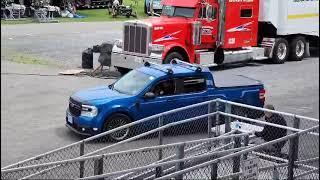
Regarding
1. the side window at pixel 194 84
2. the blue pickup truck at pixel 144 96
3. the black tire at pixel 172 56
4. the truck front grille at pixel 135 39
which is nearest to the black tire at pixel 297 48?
the black tire at pixel 172 56

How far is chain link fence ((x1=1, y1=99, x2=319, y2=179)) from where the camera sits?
6770 millimetres

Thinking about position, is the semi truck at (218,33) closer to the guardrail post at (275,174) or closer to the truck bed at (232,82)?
the truck bed at (232,82)

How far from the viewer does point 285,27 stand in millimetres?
24781

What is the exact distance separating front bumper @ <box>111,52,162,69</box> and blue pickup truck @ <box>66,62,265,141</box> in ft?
22.5

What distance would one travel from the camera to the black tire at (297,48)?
1007 inches

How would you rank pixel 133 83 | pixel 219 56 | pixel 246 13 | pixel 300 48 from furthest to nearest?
pixel 300 48 → pixel 246 13 → pixel 219 56 → pixel 133 83

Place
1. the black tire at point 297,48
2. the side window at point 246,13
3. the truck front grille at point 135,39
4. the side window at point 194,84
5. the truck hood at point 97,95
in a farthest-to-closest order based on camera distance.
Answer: the black tire at point 297,48 < the side window at point 246,13 < the truck front grille at point 135,39 < the side window at point 194,84 < the truck hood at point 97,95

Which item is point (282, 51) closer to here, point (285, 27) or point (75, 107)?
point (285, 27)

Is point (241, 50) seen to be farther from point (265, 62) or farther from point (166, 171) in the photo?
point (166, 171)

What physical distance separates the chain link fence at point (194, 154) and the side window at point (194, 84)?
123 cm

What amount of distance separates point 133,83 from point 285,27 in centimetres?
1318

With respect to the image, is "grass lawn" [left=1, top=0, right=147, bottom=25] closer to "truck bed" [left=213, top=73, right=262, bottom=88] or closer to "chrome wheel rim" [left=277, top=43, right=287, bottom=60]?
"chrome wheel rim" [left=277, top=43, right=287, bottom=60]

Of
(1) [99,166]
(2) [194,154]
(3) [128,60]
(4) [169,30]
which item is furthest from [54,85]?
(1) [99,166]

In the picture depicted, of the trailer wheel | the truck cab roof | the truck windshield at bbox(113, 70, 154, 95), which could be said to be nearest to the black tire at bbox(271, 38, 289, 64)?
the trailer wheel
